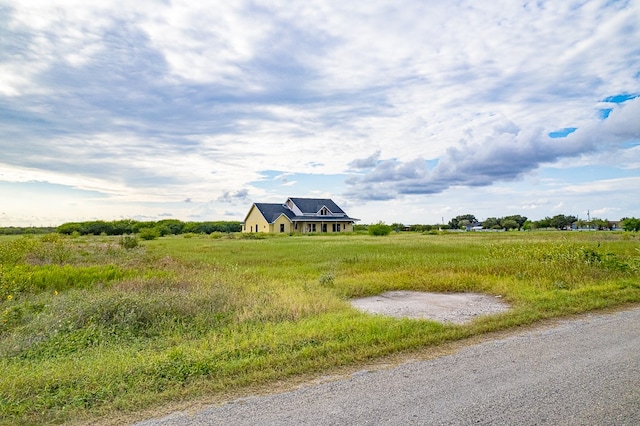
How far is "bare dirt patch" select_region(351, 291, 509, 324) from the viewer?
823cm

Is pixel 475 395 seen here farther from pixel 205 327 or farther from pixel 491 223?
pixel 491 223

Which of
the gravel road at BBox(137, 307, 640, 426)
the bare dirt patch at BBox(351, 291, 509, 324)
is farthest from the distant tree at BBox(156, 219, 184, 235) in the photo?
the gravel road at BBox(137, 307, 640, 426)

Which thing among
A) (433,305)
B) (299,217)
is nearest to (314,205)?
(299,217)

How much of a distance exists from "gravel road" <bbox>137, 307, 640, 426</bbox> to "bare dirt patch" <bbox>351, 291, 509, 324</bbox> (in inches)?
92.2

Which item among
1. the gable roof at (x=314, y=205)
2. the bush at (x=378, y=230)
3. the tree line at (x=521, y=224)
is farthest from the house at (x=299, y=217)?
the tree line at (x=521, y=224)

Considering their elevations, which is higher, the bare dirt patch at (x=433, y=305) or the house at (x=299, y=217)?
the house at (x=299, y=217)

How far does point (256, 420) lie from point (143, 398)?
51.5 inches

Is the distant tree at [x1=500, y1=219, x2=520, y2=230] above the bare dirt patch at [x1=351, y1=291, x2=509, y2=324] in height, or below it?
above

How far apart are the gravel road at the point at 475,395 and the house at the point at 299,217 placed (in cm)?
4644

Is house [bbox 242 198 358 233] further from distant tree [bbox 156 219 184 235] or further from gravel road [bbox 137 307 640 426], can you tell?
gravel road [bbox 137 307 640 426]

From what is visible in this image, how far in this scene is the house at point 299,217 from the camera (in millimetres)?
52062

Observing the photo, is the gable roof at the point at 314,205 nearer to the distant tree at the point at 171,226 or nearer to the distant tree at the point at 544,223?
the distant tree at the point at 171,226

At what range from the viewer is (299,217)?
52.2 metres

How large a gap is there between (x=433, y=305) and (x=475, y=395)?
204 inches
